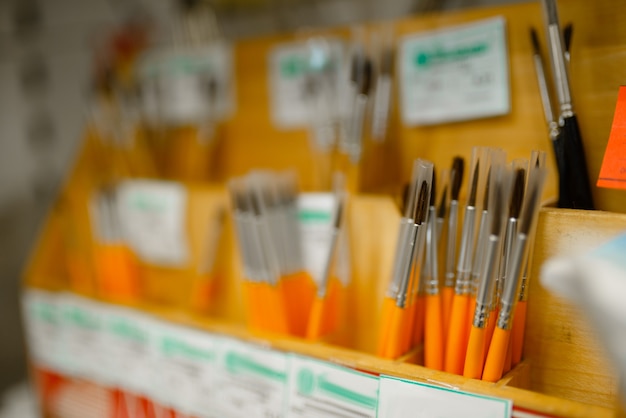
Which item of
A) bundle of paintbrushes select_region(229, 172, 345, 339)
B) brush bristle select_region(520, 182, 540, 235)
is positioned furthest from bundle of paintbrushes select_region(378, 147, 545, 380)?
bundle of paintbrushes select_region(229, 172, 345, 339)

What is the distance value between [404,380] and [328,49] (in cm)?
50

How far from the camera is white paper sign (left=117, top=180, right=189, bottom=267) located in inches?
35.5

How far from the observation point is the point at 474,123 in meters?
0.71

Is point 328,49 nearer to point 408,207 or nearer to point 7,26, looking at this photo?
point 408,207

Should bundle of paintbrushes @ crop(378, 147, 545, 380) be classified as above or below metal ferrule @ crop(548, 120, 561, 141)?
below

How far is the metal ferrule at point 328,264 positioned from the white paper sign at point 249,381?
91 millimetres

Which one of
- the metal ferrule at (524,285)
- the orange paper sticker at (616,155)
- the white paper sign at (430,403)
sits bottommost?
the white paper sign at (430,403)

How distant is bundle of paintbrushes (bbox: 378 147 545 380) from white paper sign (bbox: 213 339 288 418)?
13 cm

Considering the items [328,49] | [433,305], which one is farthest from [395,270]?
[328,49]

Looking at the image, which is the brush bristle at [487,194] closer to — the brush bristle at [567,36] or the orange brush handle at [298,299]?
the brush bristle at [567,36]

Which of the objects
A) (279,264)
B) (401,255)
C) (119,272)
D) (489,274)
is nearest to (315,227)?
(279,264)

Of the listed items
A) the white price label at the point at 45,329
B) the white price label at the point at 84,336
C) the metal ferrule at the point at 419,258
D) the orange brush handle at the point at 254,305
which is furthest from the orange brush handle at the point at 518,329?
the white price label at the point at 45,329

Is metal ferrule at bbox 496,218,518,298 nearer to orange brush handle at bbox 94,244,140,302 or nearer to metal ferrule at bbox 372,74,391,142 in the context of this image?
metal ferrule at bbox 372,74,391,142

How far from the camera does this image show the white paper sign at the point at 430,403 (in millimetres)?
501
